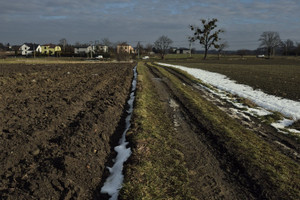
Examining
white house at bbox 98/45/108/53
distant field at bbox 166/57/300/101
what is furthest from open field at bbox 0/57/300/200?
white house at bbox 98/45/108/53

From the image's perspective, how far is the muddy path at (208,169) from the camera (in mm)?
4484

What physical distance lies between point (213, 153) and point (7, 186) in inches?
192

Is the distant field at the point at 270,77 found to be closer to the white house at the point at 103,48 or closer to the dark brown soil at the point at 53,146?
the dark brown soil at the point at 53,146

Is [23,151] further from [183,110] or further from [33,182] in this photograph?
[183,110]

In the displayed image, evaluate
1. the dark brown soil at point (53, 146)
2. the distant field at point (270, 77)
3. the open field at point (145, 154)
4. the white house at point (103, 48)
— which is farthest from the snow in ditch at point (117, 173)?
the white house at point (103, 48)

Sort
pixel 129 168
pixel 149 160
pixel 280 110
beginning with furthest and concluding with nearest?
pixel 280 110, pixel 149 160, pixel 129 168

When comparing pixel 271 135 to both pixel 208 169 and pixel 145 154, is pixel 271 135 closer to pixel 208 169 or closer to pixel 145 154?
pixel 208 169

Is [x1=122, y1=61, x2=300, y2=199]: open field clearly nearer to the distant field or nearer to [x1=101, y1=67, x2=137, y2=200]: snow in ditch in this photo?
[x1=101, y1=67, x2=137, y2=200]: snow in ditch

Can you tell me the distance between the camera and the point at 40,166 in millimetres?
4957

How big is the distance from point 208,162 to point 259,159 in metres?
1.36

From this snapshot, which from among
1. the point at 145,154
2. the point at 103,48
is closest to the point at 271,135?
the point at 145,154

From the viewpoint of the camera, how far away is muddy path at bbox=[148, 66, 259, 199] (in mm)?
4484

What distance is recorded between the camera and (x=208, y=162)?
223 inches

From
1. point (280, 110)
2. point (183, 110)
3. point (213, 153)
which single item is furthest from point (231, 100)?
point (213, 153)
